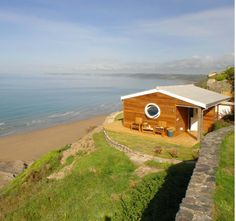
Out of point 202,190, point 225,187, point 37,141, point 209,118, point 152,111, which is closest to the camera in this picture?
point 202,190

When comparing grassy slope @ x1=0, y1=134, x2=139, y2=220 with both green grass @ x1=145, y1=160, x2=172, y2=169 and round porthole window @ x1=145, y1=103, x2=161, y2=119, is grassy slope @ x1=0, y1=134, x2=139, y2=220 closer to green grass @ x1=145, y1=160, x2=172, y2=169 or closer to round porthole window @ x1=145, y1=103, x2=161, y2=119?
green grass @ x1=145, y1=160, x2=172, y2=169

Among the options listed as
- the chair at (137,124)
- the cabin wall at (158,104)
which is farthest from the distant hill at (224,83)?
the chair at (137,124)

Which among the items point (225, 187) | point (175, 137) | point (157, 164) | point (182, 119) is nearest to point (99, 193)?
point (157, 164)

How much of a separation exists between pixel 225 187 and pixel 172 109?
10411 millimetres

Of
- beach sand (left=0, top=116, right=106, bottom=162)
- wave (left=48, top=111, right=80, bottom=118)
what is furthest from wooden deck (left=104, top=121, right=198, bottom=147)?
wave (left=48, top=111, right=80, bottom=118)

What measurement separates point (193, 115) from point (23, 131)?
24.8 meters

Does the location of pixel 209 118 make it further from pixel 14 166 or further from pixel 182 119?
pixel 14 166

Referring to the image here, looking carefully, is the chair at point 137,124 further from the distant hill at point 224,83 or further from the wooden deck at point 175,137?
the distant hill at point 224,83

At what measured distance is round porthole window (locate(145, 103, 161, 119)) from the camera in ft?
59.9

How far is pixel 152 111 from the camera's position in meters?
18.7

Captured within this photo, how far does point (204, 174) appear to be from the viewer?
7.66m

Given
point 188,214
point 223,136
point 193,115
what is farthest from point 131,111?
point 188,214

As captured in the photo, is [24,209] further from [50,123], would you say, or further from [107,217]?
[50,123]

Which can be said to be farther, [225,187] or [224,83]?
[224,83]
